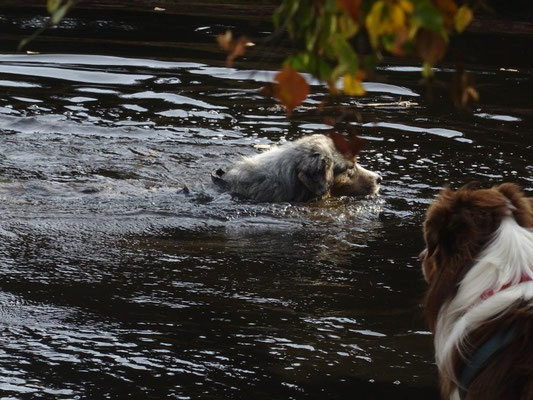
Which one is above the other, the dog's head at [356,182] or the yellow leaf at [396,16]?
the yellow leaf at [396,16]

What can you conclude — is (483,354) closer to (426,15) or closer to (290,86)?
(290,86)

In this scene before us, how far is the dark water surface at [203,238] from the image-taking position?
694 cm

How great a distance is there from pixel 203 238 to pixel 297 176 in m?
1.84

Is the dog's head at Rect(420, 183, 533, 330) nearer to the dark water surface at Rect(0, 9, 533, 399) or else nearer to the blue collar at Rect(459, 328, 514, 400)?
the blue collar at Rect(459, 328, 514, 400)

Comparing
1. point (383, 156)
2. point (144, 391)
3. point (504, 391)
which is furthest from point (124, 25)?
point (504, 391)

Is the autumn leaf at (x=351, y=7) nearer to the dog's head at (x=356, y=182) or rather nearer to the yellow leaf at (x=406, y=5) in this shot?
the yellow leaf at (x=406, y=5)

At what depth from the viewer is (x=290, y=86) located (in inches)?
120

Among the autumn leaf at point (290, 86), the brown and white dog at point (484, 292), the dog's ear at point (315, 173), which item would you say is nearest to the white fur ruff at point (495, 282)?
the brown and white dog at point (484, 292)

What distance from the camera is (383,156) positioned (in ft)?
41.6

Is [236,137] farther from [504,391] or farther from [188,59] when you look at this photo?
[504,391]

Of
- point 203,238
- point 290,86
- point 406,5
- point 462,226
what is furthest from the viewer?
point 203,238

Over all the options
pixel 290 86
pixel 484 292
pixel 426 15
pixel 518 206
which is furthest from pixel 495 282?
pixel 426 15

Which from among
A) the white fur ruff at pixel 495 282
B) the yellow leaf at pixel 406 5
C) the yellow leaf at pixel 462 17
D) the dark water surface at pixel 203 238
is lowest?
the dark water surface at pixel 203 238

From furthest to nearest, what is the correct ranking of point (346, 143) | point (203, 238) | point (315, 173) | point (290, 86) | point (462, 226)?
point (315, 173), point (203, 238), point (462, 226), point (346, 143), point (290, 86)
